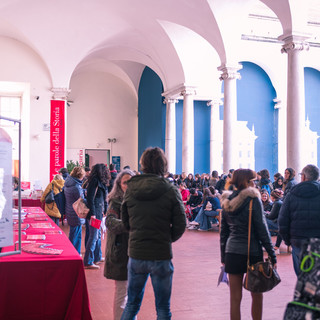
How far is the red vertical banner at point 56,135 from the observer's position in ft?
50.9

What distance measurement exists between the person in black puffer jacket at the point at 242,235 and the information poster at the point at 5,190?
1.67 m

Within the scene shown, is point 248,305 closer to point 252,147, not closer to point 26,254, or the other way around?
point 26,254

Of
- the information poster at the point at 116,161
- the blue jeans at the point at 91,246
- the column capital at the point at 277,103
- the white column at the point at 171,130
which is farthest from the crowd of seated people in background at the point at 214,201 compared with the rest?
the information poster at the point at 116,161

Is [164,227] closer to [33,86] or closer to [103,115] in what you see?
[33,86]

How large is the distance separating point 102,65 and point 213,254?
55.5 ft

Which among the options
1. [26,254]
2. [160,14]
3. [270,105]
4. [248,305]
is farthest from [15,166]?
[270,105]

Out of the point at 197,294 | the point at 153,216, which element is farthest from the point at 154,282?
the point at 197,294

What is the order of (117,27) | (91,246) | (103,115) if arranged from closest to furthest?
(91,246) → (117,27) → (103,115)

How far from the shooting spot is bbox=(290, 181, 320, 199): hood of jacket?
3779 mm

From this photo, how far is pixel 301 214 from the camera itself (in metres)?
3.76

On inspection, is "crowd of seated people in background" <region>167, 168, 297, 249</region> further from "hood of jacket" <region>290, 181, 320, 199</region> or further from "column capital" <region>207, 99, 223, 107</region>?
"column capital" <region>207, 99, 223, 107</region>

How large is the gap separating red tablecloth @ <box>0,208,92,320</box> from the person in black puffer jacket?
3.94 feet

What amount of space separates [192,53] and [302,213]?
13389mm

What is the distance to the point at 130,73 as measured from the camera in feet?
72.5
